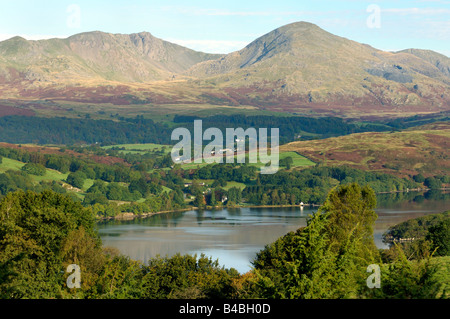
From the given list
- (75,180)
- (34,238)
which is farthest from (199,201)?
(34,238)

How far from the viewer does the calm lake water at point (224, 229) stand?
275 feet

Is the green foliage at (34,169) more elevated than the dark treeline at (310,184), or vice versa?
the green foliage at (34,169)

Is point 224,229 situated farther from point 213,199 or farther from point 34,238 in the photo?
point 34,238

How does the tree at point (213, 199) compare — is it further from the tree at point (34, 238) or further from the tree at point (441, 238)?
the tree at point (34, 238)

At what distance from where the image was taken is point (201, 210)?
506 ft

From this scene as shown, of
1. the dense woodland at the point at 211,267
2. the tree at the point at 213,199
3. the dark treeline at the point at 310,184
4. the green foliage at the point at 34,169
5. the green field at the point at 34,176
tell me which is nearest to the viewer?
the dense woodland at the point at 211,267

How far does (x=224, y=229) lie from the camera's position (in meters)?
110

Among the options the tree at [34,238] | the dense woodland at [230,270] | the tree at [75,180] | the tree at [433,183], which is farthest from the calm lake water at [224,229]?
the tree at [75,180]

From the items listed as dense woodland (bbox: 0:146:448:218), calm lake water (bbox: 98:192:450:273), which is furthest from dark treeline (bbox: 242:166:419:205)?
calm lake water (bbox: 98:192:450:273)

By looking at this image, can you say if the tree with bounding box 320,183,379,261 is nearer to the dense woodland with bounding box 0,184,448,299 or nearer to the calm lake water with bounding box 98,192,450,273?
the dense woodland with bounding box 0,184,448,299

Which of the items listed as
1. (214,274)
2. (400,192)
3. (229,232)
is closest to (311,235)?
(214,274)

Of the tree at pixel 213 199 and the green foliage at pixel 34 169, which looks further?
the green foliage at pixel 34 169
